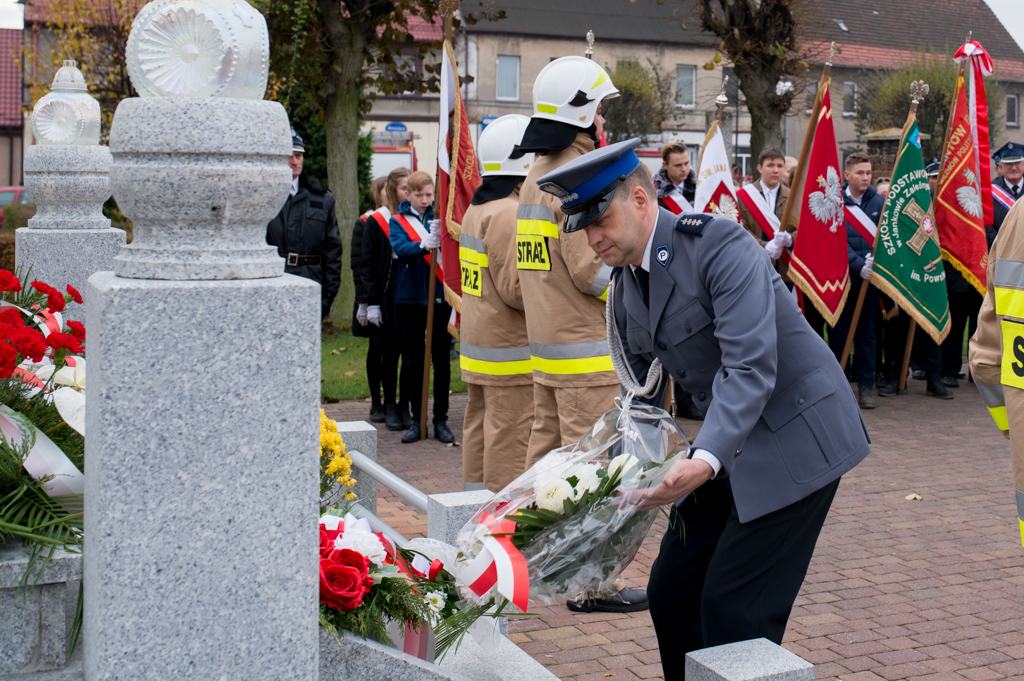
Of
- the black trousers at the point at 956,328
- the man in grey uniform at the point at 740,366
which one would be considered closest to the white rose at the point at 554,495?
the man in grey uniform at the point at 740,366

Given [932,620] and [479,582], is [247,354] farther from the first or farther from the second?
[932,620]

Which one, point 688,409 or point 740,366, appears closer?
point 740,366

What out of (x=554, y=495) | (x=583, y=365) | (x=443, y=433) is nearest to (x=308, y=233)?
(x=443, y=433)

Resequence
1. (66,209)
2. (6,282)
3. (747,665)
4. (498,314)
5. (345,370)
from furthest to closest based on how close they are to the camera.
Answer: (345,370) < (498,314) < (66,209) < (6,282) < (747,665)

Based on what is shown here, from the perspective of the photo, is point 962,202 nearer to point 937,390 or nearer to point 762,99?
point 937,390

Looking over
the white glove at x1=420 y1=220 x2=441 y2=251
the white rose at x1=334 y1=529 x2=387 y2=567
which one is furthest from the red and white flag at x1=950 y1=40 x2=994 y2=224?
the white rose at x1=334 y1=529 x2=387 y2=567

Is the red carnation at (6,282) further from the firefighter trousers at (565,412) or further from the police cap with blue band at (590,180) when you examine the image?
the firefighter trousers at (565,412)

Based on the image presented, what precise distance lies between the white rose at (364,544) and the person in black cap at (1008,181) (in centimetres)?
996

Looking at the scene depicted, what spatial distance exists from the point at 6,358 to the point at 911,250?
8838 millimetres

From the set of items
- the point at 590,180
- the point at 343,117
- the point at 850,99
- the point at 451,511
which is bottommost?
the point at 451,511

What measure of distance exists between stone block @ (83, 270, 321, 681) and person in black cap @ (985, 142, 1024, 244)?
10.5 metres

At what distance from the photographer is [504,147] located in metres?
5.39

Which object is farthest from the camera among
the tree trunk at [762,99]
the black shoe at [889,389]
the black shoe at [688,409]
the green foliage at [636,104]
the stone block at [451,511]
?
the green foliage at [636,104]

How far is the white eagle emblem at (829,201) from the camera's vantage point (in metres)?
9.32
